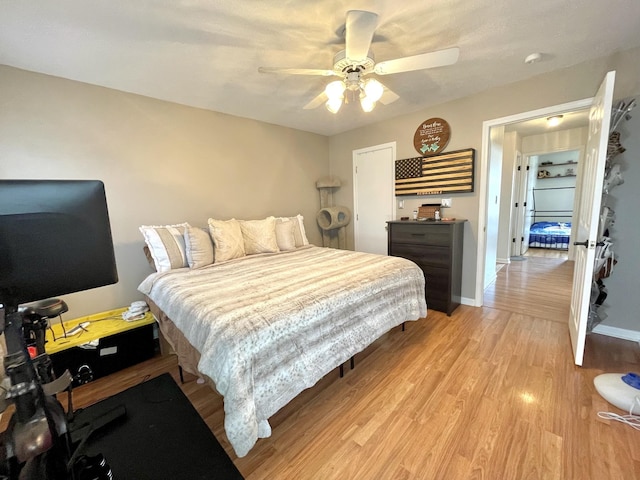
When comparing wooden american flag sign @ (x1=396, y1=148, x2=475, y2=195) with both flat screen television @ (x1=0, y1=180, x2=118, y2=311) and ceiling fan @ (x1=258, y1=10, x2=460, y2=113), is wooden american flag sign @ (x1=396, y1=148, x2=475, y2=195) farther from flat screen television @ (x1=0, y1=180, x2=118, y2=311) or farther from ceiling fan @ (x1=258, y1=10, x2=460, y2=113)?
flat screen television @ (x1=0, y1=180, x2=118, y2=311)

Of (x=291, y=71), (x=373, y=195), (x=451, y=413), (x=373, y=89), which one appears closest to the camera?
(x=451, y=413)

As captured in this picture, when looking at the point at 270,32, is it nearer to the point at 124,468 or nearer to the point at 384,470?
the point at 124,468

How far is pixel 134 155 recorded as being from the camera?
8.34ft

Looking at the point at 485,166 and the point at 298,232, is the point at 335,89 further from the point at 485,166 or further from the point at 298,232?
the point at 485,166

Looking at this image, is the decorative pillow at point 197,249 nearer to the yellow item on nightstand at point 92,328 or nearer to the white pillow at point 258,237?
the white pillow at point 258,237

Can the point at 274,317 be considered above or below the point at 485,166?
below

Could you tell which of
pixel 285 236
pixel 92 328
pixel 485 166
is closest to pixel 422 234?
pixel 485 166

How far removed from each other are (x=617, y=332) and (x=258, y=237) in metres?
3.40

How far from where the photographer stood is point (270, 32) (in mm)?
1721

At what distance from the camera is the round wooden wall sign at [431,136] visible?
121 inches

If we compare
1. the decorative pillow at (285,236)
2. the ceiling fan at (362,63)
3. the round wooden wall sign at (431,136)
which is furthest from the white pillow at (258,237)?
the round wooden wall sign at (431,136)

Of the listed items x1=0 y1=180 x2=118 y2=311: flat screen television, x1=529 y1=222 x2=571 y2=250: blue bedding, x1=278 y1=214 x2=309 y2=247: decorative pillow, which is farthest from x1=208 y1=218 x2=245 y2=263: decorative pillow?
x1=529 y1=222 x2=571 y2=250: blue bedding

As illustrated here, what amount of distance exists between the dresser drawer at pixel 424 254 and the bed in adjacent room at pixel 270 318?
0.62 m

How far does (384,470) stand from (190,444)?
2.96 feet
